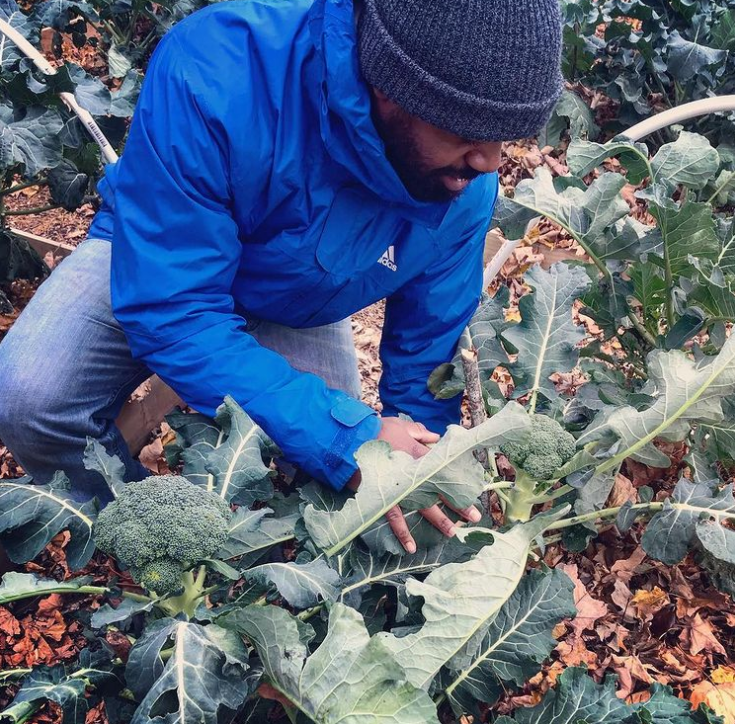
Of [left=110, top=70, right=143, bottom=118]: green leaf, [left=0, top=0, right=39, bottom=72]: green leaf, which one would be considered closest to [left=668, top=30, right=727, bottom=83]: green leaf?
[left=110, top=70, right=143, bottom=118]: green leaf

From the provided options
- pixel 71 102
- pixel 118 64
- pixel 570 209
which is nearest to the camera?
pixel 570 209

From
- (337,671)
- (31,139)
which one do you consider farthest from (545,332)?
(31,139)

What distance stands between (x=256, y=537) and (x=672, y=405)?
1.03 meters

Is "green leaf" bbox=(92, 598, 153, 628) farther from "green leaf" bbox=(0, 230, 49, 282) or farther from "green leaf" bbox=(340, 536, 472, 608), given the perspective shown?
"green leaf" bbox=(0, 230, 49, 282)

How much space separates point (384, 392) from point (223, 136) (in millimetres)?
986

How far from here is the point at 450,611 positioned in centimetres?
153

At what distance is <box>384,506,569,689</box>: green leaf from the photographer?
1.52 m

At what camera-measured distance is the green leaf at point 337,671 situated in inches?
54.5

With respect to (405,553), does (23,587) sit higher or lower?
higher

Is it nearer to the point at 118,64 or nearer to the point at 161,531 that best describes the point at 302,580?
the point at 161,531

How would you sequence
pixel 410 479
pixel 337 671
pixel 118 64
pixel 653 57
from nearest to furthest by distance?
pixel 337 671 < pixel 410 479 < pixel 118 64 < pixel 653 57

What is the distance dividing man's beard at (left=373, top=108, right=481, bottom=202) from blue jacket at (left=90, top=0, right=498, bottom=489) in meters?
0.03

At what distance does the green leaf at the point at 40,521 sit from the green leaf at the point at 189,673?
0.32 metres

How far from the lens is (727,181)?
2.75 metres
